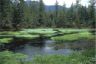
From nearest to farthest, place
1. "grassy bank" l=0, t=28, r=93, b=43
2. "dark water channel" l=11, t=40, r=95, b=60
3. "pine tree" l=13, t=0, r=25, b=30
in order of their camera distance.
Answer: "dark water channel" l=11, t=40, r=95, b=60 → "grassy bank" l=0, t=28, r=93, b=43 → "pine tree" l=13, t=0, r=25, b=30

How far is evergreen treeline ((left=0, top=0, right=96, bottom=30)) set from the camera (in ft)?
289

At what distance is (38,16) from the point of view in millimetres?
115500

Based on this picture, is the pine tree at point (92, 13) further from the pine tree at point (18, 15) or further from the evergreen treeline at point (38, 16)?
→ the pine tree at point (18, 15)

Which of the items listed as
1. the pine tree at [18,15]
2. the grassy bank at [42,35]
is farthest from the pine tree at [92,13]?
the grassy bank at [42,35]

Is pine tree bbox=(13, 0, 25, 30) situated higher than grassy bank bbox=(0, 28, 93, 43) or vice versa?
pine tree bbox=(13, 0, 25, 30)

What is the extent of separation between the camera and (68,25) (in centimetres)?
11500

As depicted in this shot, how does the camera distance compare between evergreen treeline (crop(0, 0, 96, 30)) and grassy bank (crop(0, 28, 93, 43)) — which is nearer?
grassy bank (crop(0, 28, 93, 43))

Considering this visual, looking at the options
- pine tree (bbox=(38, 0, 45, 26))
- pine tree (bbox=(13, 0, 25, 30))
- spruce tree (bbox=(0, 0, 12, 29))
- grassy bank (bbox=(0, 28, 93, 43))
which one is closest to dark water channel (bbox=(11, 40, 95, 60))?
grassy bank (bbox=(0, 28, 93, 43))

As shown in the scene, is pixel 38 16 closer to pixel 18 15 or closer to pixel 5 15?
pixel 18 15

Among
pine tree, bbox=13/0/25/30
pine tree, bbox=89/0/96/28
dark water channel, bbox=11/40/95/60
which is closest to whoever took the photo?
dark water channel, bbox=11/40/95/60

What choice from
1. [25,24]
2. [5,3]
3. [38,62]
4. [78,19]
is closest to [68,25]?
[78,19]

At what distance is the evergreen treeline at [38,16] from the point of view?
88062mm

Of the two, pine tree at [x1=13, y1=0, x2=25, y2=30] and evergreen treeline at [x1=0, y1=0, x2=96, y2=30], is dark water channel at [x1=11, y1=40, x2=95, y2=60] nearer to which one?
evergreen treeline at [x1=0, y1=0, x2=96, y2=30]

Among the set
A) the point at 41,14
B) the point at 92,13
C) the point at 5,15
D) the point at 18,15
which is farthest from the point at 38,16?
the point at 5,15
